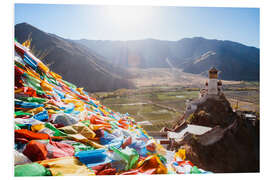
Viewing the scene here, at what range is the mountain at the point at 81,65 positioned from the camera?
577cm

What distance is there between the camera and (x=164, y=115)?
24.0 ft

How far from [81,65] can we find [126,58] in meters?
2.26

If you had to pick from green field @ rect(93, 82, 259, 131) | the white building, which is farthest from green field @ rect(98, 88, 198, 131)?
the white building

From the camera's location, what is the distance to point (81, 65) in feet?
24.6

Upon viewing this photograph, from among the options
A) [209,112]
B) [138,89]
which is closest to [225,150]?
[209,112]

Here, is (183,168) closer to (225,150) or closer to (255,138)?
(225,150)

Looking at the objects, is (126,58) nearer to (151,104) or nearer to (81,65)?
(81,65)

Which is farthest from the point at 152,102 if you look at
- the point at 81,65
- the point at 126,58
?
the point at 81,65

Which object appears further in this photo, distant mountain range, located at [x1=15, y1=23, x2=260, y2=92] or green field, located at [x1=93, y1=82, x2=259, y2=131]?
green field, located at [x1=93, y1=82, x2=259, y2=131]

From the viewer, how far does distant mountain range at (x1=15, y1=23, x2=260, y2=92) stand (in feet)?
12.7

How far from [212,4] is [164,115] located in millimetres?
5166

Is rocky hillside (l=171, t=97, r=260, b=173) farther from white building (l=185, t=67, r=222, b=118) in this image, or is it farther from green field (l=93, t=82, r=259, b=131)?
green field (l=93, t=82, r=259, b=131)

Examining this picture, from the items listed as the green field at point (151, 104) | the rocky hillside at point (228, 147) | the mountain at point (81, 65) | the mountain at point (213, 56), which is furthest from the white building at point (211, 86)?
the mountain at point (81, 65)

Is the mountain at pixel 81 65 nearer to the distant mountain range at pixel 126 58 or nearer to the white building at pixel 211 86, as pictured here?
the distant mountain range at pixel 126 58
